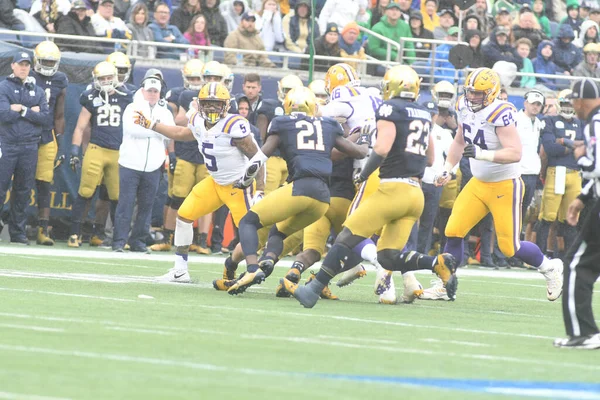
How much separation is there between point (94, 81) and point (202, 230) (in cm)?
208

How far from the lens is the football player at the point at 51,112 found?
14.7m

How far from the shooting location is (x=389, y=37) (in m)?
19.3

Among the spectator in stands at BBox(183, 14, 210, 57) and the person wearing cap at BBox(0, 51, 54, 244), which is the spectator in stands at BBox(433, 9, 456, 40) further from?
the person wearing cap at BBox(0, 51, 54, 244)

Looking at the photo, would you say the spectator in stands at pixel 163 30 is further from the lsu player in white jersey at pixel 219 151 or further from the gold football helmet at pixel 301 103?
the gold football helmet at pixel 301 103

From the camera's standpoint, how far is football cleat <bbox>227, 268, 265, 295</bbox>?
938cm

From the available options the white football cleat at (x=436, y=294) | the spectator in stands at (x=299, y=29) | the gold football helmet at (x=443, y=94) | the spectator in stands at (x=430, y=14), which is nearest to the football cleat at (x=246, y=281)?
the white football cleat at (x=436, y=294)

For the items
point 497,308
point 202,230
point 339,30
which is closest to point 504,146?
point 497,308

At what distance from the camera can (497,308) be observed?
1000 cm

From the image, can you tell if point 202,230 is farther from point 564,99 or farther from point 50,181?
point 564,99

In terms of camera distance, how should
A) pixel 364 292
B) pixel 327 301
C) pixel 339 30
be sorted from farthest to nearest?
1. pixel 339 30
2. pixel 364 292
3. pixel 327 301

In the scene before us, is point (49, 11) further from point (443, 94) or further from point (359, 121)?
point (359, 121)

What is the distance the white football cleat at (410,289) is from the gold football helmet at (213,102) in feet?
6.37

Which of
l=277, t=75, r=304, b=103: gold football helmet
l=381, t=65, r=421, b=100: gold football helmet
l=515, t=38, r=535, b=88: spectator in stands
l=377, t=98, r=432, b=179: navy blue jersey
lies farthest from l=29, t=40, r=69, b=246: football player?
l=515, t=38, r=535, b=88: spectator in stands

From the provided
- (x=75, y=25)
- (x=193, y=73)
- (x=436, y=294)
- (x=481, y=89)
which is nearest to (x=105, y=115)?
(x=193, y=73)
